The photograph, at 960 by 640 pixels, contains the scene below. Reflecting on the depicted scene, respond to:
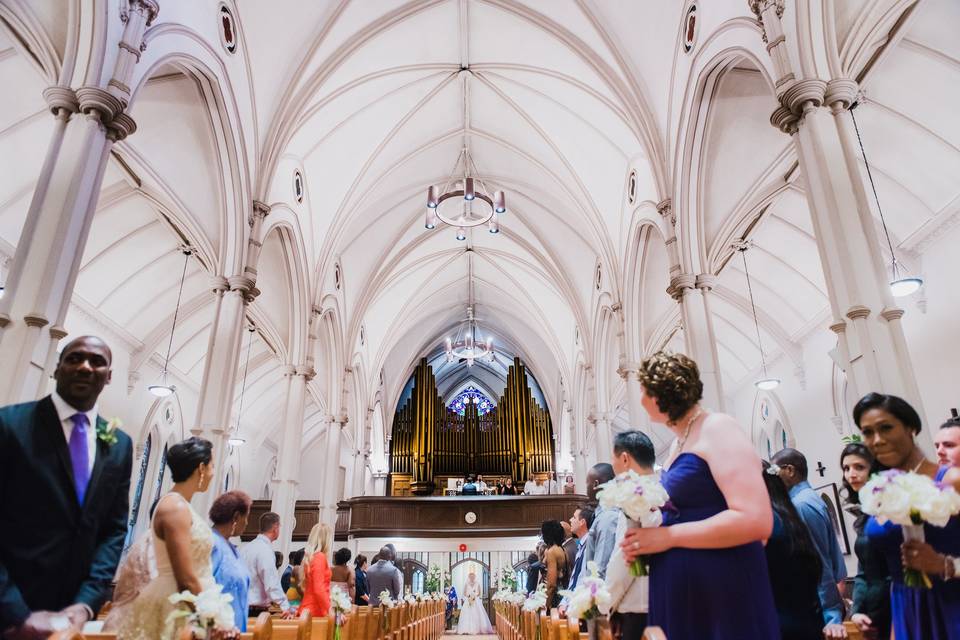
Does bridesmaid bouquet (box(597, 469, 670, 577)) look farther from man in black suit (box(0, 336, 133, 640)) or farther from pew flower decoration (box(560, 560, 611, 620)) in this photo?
man in black suit (box(0, 336, 133, 640))

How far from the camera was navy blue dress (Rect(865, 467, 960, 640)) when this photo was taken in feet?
6.14

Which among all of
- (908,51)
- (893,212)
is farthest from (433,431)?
(908,51)

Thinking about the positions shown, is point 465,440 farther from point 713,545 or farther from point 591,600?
point 713,545

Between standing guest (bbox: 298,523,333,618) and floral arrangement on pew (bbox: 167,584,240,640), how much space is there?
2803 mm

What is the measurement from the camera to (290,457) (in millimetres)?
11070

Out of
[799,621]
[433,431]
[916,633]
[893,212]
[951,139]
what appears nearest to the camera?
[916,633]

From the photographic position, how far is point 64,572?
6.02 ft

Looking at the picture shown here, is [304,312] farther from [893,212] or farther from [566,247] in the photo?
[893,212]

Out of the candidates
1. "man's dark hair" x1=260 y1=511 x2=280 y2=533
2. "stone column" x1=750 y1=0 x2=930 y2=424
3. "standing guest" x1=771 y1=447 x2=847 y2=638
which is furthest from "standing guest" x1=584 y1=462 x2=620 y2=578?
"man's dark hair" x1=260 y1=511 x2=280 y2=533

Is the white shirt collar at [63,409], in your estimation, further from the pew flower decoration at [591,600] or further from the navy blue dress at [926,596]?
the navy blue dress at [926,596]

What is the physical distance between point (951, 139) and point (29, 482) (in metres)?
10.5

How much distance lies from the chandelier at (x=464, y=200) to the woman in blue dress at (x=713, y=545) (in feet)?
31.1

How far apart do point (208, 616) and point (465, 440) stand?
23.2 m

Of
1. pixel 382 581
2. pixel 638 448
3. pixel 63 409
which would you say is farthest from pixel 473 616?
pixel 63 409
